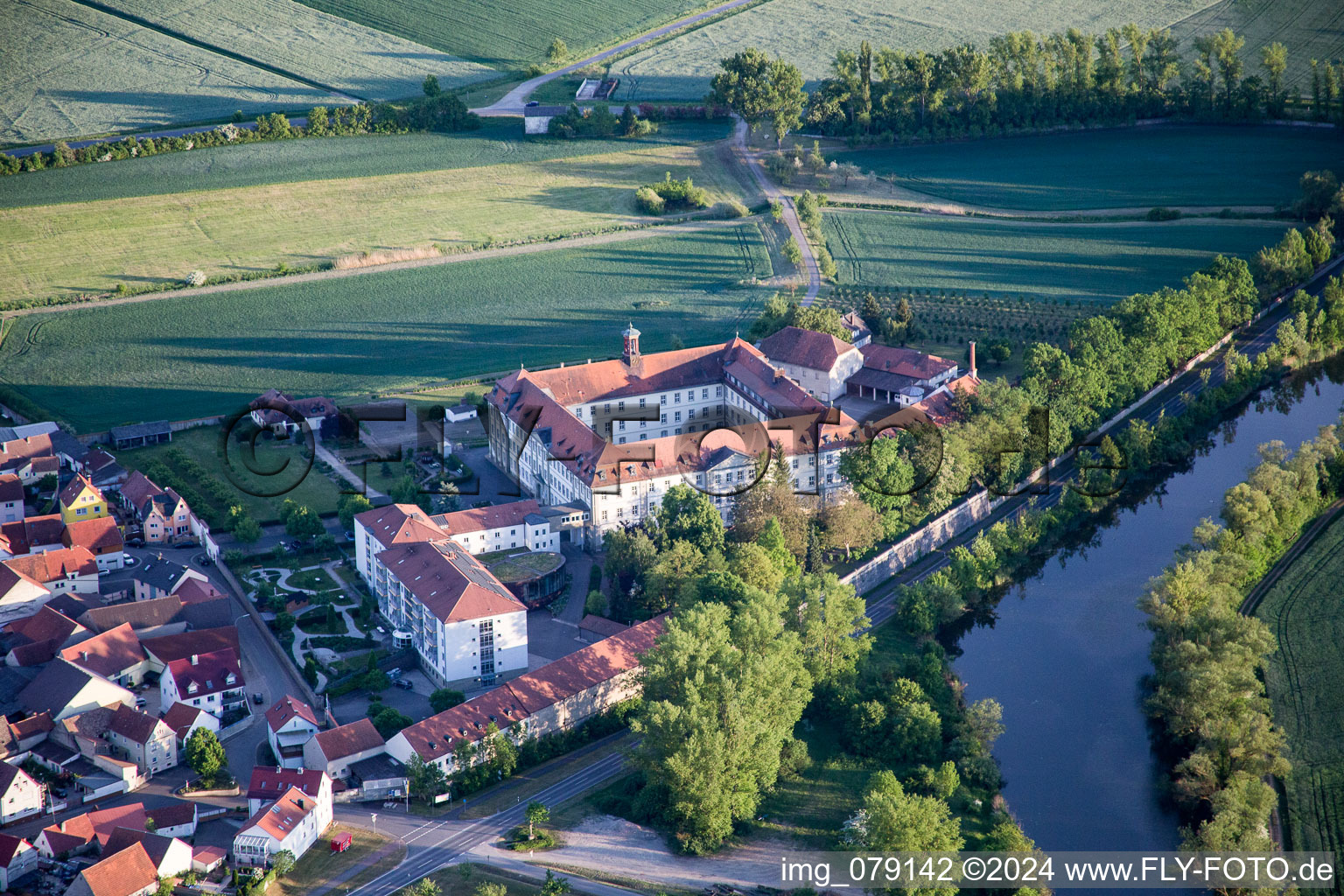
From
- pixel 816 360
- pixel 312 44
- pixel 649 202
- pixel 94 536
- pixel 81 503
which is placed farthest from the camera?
pixel 312 44

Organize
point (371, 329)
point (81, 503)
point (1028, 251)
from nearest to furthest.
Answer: point (81, 503)
point (371, 329)
point (1028, 251)

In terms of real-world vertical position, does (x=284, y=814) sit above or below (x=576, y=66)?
below

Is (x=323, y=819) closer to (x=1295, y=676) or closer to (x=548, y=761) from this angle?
(x=548, y=761)

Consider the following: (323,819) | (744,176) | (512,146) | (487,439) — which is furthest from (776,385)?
(512,146)

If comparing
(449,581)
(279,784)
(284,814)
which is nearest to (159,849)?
(284,814)

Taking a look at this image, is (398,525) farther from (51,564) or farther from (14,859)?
(14,859)

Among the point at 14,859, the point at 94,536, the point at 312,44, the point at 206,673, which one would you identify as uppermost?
the point at 312,44

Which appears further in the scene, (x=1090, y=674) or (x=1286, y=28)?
(x=1286, y=28)
